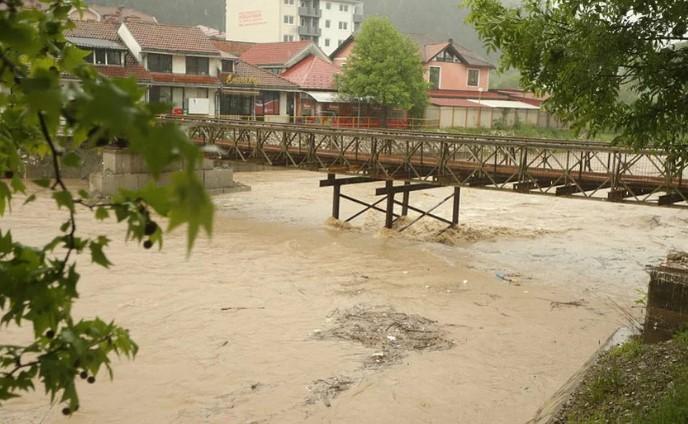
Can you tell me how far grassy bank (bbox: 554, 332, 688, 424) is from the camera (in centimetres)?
621

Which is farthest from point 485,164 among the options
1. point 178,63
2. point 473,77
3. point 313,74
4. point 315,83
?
point 473,77

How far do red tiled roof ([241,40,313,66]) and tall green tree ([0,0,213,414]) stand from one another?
53139 millimetres

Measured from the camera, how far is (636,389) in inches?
287

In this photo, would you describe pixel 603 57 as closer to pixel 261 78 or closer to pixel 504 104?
pixel 261 78

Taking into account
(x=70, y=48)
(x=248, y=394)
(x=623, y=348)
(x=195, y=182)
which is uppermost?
(x=70, y=48)

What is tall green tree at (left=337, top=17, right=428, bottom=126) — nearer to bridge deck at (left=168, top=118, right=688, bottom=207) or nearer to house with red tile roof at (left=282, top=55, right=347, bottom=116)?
house with red tile roof at (left=282, top=55, right=347, bottom=116)

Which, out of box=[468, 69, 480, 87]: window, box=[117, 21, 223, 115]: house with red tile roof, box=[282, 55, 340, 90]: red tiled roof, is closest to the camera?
box=[117, 21, 223, 115]: house with red tile roof

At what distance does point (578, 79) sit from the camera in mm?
7332

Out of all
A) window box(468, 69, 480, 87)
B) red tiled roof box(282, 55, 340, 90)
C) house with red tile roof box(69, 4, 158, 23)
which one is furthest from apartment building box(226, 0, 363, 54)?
window box(468, 69, 480, 87)

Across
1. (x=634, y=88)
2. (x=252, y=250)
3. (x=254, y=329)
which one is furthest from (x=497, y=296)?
(x=634, y=88)

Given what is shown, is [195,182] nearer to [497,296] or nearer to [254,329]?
[254,329]

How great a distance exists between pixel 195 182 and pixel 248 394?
9.11m

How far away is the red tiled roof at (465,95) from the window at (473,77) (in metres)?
1.00

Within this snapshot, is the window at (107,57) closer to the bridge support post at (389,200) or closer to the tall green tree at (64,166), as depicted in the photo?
the bridge support post at (389,200)
